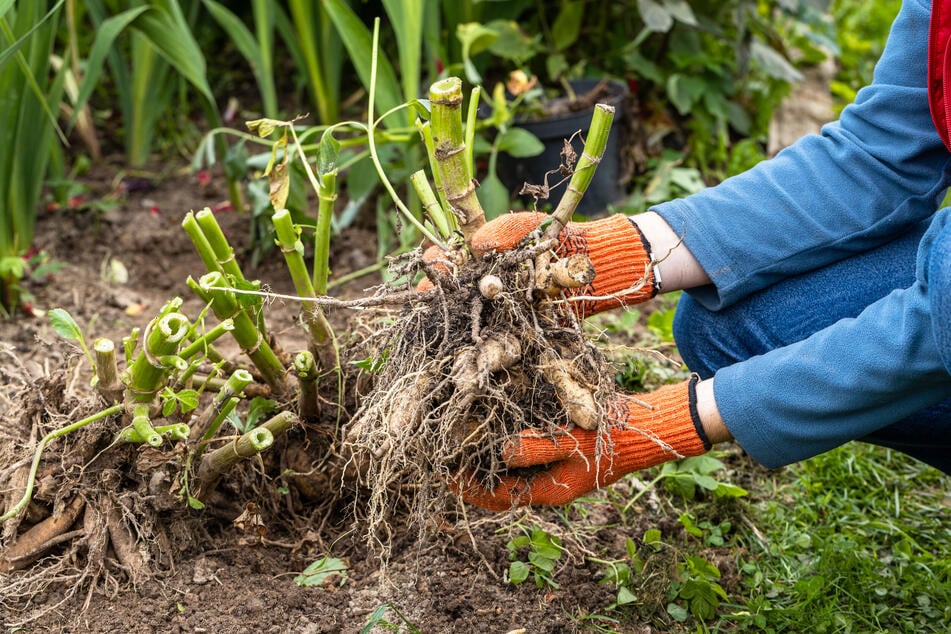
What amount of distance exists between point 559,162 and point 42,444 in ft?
4.57

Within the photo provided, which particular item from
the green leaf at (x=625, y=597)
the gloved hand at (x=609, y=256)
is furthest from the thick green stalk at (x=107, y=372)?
the green leaf at (x=625, y=597)

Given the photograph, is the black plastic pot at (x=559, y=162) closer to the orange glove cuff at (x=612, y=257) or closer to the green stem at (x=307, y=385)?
the orange glove cuff at (x=612, y=257)

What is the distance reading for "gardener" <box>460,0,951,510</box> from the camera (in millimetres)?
1095

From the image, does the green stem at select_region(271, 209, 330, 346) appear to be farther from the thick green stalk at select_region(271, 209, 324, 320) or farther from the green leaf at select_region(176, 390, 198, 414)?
the green leaf at select_region(176, 390, 198, 414)

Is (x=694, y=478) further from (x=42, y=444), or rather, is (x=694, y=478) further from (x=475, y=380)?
(x=42, y=444)

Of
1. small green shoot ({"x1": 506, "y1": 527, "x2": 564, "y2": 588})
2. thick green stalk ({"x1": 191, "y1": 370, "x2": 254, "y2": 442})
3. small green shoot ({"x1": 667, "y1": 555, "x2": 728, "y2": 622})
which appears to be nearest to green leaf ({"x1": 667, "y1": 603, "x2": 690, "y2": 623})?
small green shoot ({"x1": 667, "y1": 555, "x2": 728, "y2": 622})

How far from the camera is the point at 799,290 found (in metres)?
1.33

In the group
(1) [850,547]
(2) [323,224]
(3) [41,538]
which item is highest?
(2) [323,224]

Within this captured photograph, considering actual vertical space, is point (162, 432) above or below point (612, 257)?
below

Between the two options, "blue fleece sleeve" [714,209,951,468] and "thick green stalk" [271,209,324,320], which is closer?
"blue fleece sleeve" [714,209,951,468]

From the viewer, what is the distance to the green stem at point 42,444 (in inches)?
44.6

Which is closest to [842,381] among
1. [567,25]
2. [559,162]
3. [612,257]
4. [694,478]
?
[612,257]

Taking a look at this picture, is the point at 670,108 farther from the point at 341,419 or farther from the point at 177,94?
the point at 341,419

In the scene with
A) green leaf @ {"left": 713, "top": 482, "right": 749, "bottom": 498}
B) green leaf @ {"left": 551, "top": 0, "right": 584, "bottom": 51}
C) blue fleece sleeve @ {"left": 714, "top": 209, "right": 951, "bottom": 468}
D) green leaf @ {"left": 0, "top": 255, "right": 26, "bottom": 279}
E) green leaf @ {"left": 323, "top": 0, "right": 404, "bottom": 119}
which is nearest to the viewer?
blue fleece sleeve @ {"left": 714, "top": 209, "right": 951, "bottom": 468}
